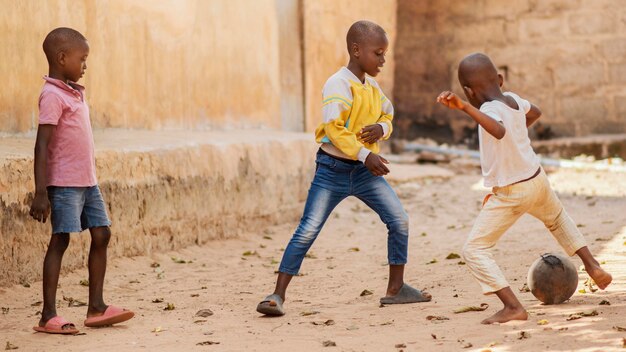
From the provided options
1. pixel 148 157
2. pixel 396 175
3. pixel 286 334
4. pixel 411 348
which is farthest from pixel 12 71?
pixel 396 175

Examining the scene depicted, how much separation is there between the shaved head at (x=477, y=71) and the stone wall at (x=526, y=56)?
9259mm

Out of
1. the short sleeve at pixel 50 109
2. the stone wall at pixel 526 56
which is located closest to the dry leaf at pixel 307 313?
the short sleeve at pixel 50 109

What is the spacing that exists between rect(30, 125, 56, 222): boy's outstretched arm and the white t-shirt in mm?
2052

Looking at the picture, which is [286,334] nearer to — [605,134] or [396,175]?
[396,175]

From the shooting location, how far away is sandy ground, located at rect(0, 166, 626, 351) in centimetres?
436

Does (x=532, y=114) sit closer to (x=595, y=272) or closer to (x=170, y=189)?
(x=595, y=272)

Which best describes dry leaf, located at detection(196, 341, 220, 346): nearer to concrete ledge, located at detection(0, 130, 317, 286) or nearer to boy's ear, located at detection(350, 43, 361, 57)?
concrete ledge, located at detection(0, 130, 317, 286)

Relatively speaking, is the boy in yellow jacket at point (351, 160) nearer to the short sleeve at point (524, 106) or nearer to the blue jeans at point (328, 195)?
the blue jeans at point (328, 195)

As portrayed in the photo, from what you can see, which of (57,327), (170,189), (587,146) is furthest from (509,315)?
(587,146)

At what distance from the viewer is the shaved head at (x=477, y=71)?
183 inches

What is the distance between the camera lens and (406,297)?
532 cm

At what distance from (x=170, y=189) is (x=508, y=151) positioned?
3260mm

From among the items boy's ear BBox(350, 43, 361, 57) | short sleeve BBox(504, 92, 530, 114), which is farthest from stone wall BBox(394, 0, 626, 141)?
short sleeve BBox(504, 92, 530, 114)

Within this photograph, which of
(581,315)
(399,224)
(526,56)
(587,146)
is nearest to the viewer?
(581,315)
